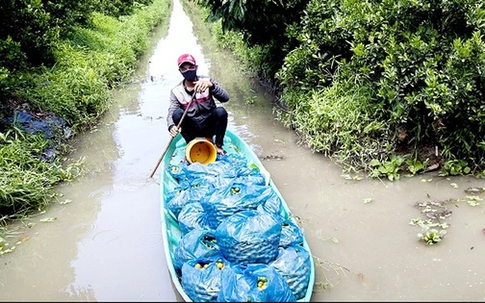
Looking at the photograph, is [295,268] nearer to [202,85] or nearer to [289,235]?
[289,235]

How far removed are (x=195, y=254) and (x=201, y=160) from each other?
238cm

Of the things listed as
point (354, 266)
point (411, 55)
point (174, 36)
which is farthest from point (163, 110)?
point (174, 36)

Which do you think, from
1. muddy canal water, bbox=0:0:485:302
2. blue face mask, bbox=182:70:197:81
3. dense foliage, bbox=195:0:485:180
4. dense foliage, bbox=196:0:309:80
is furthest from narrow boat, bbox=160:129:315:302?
dense foliage, bbox=196:0:309:80

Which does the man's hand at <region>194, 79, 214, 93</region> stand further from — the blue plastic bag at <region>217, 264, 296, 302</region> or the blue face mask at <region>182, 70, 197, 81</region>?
the blue plastic bag at <region>217, 264, 296, 302</region>

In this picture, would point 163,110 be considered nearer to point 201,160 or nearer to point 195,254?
point 201,160

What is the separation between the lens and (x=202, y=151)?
5.55m

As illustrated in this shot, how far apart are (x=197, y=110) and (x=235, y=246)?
2751 millimetres

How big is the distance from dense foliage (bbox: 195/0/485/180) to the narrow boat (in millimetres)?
1798

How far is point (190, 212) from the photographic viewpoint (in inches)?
152

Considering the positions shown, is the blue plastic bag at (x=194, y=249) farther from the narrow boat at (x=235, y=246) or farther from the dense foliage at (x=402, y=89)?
the dense foliage at (x=402, y=89)

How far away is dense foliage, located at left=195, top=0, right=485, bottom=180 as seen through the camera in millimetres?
4793

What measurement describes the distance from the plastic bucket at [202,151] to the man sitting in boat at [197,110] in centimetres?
12

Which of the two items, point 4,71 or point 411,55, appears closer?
point 411,55

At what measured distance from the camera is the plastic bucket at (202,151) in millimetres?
5426
